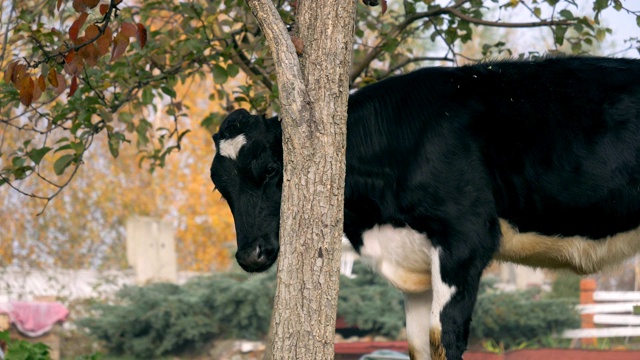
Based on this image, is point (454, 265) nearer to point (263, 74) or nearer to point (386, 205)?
point (386, 205)

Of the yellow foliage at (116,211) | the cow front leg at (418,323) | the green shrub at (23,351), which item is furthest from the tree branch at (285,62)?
the yellow foliage at (116,211)

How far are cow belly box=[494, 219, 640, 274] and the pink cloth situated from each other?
35.4 ft

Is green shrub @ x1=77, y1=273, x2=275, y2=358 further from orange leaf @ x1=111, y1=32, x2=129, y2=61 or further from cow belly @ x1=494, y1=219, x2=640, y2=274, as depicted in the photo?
orange leaf @ x1=111, y1=32, x2=129, y2=61

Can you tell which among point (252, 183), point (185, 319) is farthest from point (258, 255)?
point (185, 319)

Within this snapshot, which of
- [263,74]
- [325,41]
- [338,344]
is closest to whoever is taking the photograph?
[325,41]

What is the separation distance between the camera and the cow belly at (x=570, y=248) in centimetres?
516

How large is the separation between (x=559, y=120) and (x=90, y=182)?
24206 mm

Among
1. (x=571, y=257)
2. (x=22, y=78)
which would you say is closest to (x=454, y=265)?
(x=571, y=257)

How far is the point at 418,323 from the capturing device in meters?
5.46

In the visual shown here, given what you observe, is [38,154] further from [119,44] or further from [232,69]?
[119,44]

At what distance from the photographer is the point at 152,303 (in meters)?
14.5

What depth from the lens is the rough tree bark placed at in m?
3.80

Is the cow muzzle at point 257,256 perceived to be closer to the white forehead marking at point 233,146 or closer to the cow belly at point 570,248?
the white forehead marking at point 233,146

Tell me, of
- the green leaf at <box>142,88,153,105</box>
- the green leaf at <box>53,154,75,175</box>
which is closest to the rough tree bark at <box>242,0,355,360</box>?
the green leaf at <box>53,154,75,175</box>
